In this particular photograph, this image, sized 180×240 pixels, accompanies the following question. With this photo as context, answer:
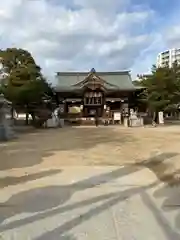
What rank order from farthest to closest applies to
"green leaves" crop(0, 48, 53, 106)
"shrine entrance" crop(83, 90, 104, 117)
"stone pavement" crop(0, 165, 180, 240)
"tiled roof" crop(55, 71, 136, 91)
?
"tiled roof" crop(55, 71, 136, 91) → "shrine entrance" crop(83, 90, 104, 117) → "green leaves" crop(0, 48, 53, 106) → "stone pavement" crop(0, 165, 180, 240)

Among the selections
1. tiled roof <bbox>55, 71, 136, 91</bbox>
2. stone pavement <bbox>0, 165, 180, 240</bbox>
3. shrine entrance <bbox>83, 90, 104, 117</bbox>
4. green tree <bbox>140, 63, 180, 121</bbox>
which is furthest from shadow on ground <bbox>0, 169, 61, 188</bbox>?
tiled roof <bbox>55, 71, 136, 91</bbox>

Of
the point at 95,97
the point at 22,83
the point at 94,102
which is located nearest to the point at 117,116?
the point at 94,102

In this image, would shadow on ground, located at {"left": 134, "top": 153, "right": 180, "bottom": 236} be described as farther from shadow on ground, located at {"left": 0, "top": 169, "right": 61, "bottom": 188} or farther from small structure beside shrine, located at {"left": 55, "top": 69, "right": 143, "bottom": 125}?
small structure beside shrine, located at {"left": 55, "top": 69, "right": 143, "bottom": 125}

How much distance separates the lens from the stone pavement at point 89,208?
4.78m

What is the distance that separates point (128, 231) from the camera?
4.82 meters

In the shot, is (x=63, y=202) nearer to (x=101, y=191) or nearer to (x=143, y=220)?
(x=101, y=191)

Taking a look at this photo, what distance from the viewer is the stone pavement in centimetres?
478

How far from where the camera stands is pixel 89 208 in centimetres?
598

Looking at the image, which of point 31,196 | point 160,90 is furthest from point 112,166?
point 160,90

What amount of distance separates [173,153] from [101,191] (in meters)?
6.93

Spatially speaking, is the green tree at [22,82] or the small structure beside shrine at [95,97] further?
the small structure beside shrine at [95,97]

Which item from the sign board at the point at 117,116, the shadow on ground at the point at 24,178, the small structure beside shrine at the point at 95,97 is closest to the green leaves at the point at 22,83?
the small structure beside shrine at the point at 95,97

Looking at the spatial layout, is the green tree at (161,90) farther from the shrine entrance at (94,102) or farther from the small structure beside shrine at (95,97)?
the shrine entrance at (94,102)

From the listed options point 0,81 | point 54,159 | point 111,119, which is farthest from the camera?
point 111,119
